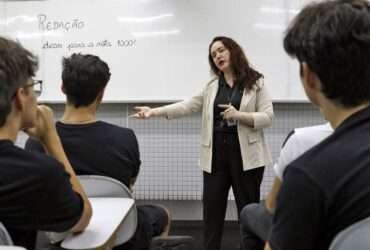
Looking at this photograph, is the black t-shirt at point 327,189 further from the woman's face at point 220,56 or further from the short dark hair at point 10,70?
the woman's face at point 220,56

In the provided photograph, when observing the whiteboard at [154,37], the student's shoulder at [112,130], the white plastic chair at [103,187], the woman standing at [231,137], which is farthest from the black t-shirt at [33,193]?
the whiteboard at [154,37]

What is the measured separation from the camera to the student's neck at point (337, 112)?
769 mm

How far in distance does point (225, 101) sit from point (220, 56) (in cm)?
27

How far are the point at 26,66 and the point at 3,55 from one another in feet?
0.19

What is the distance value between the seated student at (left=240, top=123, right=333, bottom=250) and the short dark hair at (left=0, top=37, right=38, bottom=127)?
664mm

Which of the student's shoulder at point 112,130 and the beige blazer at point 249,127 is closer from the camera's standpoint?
the student's shoulder at point 112,130

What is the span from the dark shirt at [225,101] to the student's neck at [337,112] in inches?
61.0

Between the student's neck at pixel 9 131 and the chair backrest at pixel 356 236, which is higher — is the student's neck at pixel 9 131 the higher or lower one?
the higher one

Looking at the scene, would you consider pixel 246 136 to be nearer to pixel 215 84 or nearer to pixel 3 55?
pixel 215 84

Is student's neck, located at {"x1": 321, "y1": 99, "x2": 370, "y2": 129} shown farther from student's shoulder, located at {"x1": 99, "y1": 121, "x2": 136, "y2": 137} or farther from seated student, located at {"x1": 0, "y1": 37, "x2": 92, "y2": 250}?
student's shoulder, located at {"x1": 99, "y1": 121, "x2": 136, "y2": 137}

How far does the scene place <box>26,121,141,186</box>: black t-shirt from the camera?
151 centimetres

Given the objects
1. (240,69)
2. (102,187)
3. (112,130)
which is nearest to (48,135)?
(102,187)

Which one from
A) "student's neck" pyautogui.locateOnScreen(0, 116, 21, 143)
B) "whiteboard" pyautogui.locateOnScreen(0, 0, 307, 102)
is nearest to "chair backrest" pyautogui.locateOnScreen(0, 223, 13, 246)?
"student's neck" pyautogui.locateOnScreen(0, 116, 21, 143)

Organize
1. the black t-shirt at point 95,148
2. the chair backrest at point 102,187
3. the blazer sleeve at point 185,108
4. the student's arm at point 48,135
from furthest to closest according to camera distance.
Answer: the blazer sleeve at point 185,108
the black t-shirt at point 95,148
the chair backrest at point 102,187
the student's arm at point 48,135
